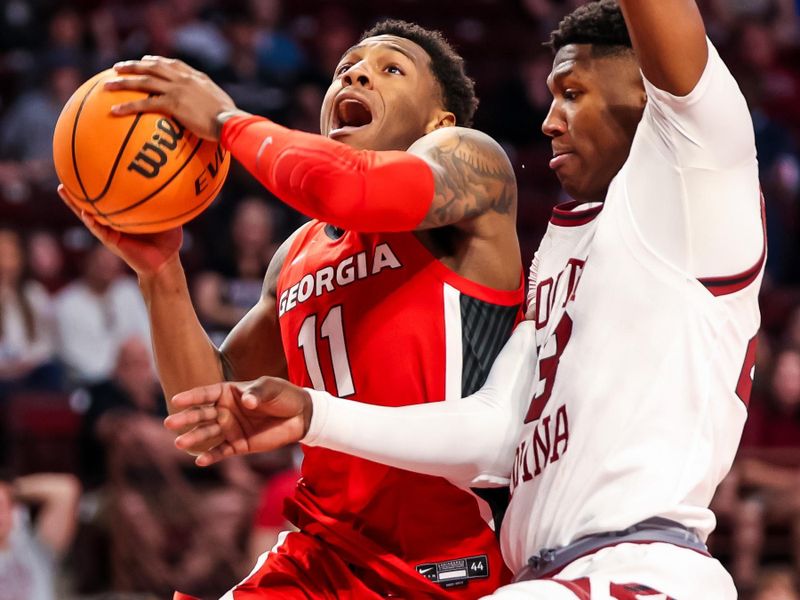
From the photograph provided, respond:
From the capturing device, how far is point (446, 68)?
3.49m

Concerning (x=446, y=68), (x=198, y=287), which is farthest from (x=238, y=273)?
(x=446, y=68)

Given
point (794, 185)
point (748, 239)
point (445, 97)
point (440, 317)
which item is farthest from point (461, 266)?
point (794, 185)

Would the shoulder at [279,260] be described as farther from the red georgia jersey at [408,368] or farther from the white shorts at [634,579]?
the white shorts at [634,579]

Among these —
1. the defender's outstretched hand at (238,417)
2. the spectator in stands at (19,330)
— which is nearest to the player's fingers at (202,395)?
the defender's outstretched hand at (238,417)

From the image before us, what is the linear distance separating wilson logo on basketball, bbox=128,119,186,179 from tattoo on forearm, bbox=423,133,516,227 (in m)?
0.63

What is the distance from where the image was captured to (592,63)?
9.35 ft

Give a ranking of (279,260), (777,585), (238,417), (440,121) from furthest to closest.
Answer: (777,585), (279,260), (440,121), (238,417)

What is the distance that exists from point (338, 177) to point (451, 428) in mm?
651

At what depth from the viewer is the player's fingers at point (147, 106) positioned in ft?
9.50

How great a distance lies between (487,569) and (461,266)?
0.77 metres

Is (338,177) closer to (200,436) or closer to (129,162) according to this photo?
(129,162)

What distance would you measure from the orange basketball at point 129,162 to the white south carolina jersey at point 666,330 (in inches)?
40.1

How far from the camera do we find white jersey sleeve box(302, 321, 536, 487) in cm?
277

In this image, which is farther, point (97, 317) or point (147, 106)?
point (97, 317)
